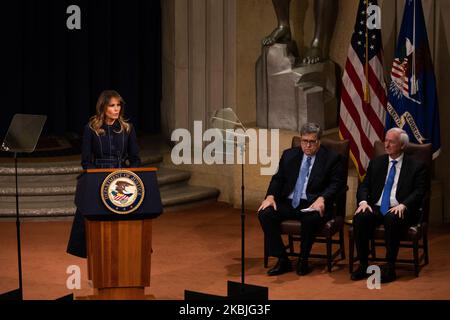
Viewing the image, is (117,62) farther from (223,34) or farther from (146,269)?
(146,269)

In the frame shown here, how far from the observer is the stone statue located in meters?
9.90

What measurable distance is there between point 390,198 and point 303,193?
2.21 ft

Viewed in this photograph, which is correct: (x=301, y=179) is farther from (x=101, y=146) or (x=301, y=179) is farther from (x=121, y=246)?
(x=121, y=246)

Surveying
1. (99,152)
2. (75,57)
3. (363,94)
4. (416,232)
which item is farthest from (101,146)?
(75,57)

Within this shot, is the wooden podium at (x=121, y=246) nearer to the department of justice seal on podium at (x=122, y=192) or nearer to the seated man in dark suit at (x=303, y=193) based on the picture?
the department of justice seal on podium at (x=122, y=192)

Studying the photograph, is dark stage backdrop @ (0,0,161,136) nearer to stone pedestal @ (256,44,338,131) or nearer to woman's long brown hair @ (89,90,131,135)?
stone pedestal @ (256,44,338,131)

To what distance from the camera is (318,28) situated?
9.95 metres

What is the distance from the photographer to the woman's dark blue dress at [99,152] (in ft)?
24.0

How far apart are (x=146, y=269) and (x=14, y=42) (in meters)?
6.02

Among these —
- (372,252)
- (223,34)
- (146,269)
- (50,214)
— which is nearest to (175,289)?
(146,269)

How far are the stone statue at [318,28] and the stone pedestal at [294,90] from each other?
76 mm

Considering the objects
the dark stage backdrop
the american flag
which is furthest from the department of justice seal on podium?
the dark stage backdrop

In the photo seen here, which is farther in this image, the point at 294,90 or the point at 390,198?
the point at 294,90

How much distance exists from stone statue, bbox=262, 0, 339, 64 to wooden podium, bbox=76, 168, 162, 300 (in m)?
3.75
